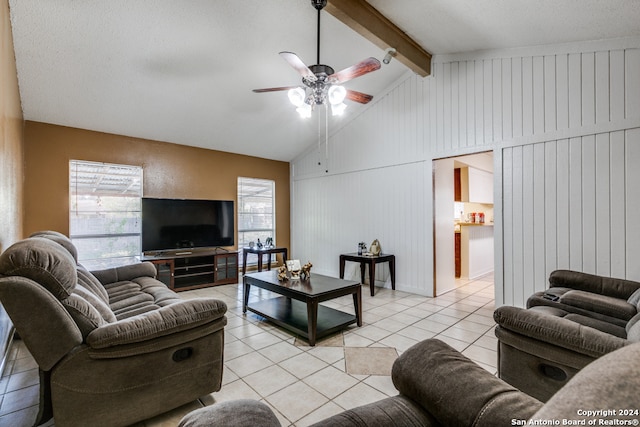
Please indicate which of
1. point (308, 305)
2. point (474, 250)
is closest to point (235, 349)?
point (308, 305)

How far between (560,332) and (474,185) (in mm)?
5054

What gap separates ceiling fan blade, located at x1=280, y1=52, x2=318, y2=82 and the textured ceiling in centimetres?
93

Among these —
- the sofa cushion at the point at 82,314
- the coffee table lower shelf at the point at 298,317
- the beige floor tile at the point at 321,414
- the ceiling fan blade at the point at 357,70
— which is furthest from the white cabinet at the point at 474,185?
the sofa cushion at the point at 82,314

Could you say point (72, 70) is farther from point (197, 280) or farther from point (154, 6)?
point (197, 280)

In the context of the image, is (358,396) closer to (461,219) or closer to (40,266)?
(40,266)

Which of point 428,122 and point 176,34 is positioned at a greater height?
point 176,34

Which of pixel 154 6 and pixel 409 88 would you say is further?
pixel 409 88

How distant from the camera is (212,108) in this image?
179 inches

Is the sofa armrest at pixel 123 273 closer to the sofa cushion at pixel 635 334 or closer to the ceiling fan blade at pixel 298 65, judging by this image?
the ceiling fan blade at pixel 298 65

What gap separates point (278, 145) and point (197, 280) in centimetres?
302

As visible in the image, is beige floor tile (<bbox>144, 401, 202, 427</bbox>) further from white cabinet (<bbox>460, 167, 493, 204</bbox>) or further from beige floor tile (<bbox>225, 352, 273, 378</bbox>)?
white cabinet (<bbox>460, 167, 493, 204</bbox>)

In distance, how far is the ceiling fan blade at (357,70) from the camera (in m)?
2.47

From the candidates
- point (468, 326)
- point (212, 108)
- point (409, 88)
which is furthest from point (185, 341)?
point (409, 88)

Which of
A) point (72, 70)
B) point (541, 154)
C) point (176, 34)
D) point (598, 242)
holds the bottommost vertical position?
point (598, 242)
